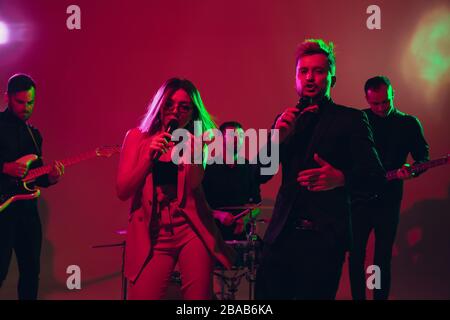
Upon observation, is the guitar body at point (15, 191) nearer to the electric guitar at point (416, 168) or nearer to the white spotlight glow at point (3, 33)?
the white spotlight glow at point (3, 33)

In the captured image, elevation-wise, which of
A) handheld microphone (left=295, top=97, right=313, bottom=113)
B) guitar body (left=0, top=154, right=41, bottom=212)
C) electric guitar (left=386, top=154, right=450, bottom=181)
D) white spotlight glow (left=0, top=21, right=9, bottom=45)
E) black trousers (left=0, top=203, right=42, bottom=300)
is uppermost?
white spotlight glow (left=0, top=21, right=9, bottom=45)

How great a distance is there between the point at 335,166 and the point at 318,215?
252 mm

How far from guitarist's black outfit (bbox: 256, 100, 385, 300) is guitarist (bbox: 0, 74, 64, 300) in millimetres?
2356

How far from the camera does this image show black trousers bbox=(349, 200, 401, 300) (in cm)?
438

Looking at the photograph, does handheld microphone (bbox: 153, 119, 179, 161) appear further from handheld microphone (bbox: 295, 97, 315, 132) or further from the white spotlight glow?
the white spotlight glow

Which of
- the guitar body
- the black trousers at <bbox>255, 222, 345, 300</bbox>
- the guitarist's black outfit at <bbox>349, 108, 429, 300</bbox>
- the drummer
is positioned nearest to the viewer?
the black trousers at <bbox>255, 222, 345, 300</bbox>

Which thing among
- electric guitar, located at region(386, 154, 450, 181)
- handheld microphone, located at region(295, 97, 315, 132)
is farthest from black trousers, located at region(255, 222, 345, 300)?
electric guitar, located at region(386, 154, 450, 181)

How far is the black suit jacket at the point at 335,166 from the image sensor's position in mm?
2287

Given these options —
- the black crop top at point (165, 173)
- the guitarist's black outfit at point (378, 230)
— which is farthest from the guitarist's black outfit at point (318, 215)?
the guitarist's black outfit at point (378, 230)

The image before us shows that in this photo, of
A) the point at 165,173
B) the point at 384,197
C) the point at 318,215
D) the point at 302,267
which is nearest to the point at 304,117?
the point at 318,215

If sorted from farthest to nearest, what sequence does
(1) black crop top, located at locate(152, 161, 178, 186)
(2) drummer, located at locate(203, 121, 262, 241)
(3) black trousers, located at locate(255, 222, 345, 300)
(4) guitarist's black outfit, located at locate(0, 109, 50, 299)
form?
1. (2) drummer, located at locate(203, 121, 262, 241)
2. (4) guitarist's black outfit, located at locate(0, 109, 50, 299)
3. (1) black crop top, located at locate(152, 161, 178, 186)
4. (3) black trousers, located at locate(255, 222, 345, 300)

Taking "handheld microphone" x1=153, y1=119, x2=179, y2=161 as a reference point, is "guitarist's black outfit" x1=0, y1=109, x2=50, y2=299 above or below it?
below

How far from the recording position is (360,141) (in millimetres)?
2355

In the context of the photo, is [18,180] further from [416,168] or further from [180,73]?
[416,168]
